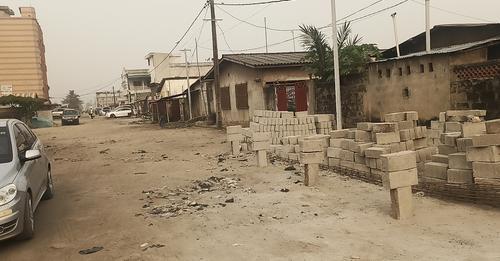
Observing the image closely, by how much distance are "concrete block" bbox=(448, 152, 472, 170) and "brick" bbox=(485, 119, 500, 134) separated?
19.3 inches

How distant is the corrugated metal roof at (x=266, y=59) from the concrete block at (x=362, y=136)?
11.2 metres

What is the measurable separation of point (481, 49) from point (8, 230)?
466 inches

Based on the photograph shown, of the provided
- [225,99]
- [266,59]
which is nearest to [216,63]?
[225,99]

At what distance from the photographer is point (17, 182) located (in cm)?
513

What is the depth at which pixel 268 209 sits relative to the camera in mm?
6273

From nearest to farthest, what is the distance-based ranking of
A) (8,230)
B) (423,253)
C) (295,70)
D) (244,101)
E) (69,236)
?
(423,253)
(8,230)
(69,236)
(295,70)
(244,101)

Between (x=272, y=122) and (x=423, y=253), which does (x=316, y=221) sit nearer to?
(x=423, y=253)

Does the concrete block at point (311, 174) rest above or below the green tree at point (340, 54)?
below

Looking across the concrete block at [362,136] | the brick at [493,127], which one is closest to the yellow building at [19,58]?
the concrete block at [362,136]

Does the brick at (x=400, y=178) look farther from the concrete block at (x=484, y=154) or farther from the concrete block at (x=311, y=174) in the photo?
the concrete block at (x=311, y=174)

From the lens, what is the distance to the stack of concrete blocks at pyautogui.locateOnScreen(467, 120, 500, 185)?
5.54 m

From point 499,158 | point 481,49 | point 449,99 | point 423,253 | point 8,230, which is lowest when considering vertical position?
point 423,253

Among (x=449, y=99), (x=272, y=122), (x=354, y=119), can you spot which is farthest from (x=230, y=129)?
(x=449, y=99)

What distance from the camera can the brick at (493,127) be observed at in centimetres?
564
